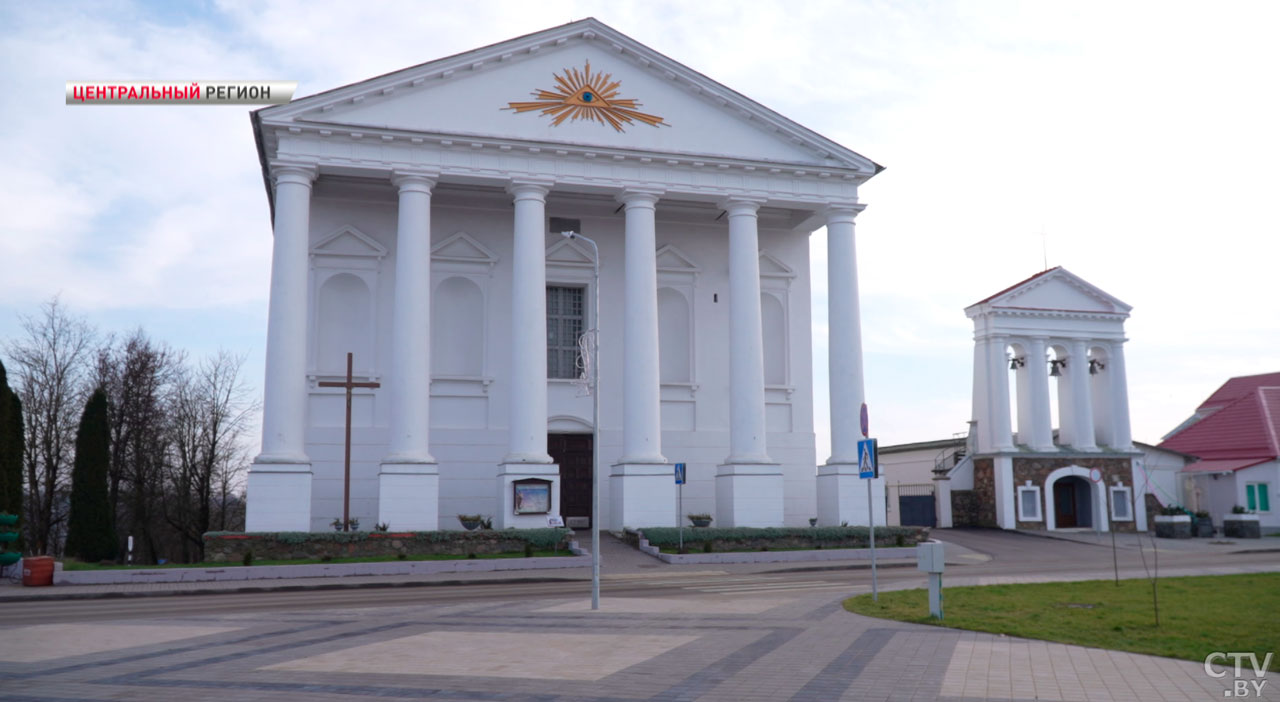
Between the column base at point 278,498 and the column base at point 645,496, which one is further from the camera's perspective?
the column base at point 645,496

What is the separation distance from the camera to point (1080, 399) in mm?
44094

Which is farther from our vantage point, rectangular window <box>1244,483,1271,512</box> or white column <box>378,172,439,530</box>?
rectangular window <box>1244,483,1271,512</box>

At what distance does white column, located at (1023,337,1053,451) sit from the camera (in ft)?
142

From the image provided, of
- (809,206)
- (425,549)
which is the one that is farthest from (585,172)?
(425,549)

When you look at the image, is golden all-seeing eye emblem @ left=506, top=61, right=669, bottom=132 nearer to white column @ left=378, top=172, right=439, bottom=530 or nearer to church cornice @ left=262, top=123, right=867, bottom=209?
church cornice @ left=262, top=123, right=867, bottom=209

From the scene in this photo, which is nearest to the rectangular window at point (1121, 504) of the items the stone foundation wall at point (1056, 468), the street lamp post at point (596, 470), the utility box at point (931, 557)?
the stone foundation wall at point (1056, 468)

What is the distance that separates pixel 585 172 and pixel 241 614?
20.2m

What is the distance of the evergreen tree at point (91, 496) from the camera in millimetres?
34719

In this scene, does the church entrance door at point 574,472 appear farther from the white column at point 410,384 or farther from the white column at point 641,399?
the white column at point 410,384

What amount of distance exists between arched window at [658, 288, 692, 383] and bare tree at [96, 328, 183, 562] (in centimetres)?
2343

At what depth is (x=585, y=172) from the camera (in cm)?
3400

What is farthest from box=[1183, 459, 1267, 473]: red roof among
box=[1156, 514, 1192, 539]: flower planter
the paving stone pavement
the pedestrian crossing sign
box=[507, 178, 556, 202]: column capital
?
the paving stone pavement

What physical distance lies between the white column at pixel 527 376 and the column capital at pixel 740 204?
6.60 meters

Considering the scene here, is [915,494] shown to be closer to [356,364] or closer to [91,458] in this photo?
[356,364]
